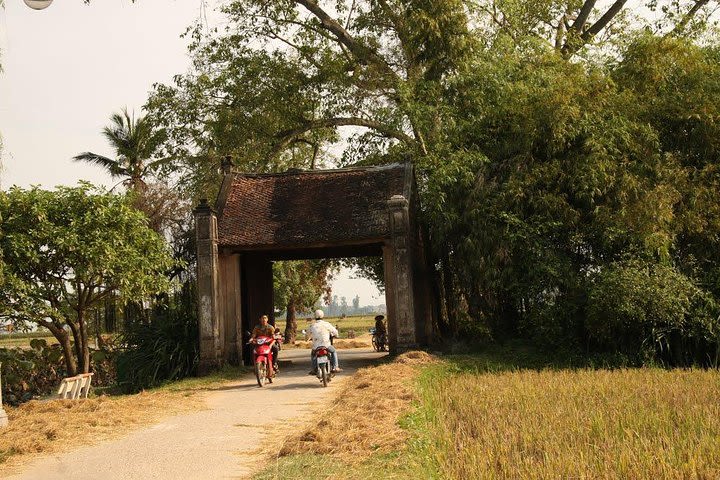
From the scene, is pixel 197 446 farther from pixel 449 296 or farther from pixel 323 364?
pixel 449 296

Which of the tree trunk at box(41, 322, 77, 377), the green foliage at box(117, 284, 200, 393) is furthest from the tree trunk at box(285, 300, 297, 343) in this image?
the tree trunk at box(41, 322, 77, 377)

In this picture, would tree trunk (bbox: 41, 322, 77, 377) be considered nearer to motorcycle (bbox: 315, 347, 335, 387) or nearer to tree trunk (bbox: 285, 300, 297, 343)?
motorcycle (bbox: 315, 347, 335, 387)

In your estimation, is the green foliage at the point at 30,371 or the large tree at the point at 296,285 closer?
the green foliage at the point at 30,371

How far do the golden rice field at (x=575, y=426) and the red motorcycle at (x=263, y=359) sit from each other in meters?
3.46

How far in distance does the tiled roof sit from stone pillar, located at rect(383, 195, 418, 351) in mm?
421

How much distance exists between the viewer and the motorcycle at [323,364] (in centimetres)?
1389

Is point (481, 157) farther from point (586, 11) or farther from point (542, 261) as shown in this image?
point (586, 11)

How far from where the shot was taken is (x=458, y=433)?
823cm

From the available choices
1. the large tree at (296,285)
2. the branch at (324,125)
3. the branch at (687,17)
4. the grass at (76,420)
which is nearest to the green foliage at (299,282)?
the large tree at (296,285)

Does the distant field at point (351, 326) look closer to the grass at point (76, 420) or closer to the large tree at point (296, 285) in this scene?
the large tree at point (296, 285)

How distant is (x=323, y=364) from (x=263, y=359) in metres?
1.32

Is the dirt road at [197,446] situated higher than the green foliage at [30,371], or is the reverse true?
the green foliage at [30,371]

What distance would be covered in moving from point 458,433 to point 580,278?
871 cm

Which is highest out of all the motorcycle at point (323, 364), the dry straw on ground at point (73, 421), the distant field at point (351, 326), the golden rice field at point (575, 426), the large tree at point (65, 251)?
the large tree at point (65, 251)
